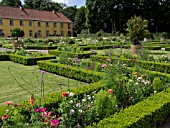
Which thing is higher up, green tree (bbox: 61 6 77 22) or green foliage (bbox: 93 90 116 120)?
green tree (bbox: 61 6 77 22)

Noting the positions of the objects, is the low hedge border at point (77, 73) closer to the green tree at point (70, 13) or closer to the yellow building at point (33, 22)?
the yellow building at point (33, 22)

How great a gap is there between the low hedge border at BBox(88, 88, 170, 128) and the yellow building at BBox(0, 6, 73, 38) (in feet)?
129

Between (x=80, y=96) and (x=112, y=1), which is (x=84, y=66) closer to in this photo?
(x=80, y=96)

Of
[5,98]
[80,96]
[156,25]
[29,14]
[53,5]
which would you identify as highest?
[53,5]

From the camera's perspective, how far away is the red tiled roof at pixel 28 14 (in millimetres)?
39250

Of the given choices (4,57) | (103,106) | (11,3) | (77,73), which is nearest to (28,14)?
(11,3)

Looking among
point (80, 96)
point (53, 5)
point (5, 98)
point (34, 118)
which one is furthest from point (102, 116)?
point (53, 5)


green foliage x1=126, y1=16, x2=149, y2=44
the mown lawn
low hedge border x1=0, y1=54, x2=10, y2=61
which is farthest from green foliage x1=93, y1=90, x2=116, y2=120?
low hedge border x1=0, y1=54, x2=10, y2=61

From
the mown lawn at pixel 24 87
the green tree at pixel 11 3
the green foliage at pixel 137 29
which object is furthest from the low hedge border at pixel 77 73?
the green tree at pixel 11 3

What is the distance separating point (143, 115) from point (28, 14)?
42.4 m

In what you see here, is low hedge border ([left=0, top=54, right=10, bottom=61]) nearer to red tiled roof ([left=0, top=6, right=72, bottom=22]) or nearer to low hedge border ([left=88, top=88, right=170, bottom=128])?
low hedge border ([left=88, top=88, right=170, bottom=128])

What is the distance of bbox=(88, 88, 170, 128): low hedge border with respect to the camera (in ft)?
9.78

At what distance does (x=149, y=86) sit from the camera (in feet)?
15.9

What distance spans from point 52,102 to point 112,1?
40.1 meters
